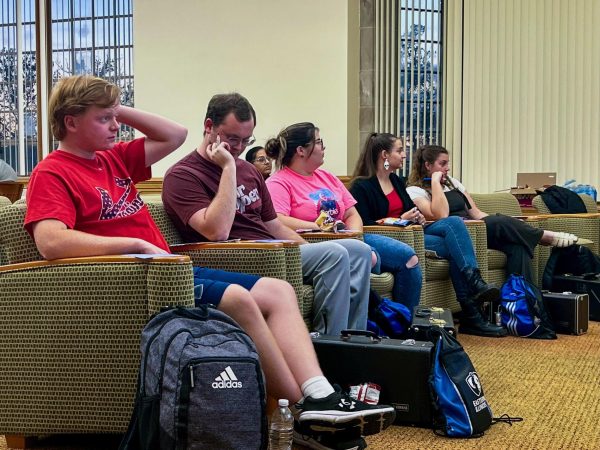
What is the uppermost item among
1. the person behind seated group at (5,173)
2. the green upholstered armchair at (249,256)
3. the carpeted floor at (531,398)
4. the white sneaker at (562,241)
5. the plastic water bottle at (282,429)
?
the person behind seated group at (5,173)

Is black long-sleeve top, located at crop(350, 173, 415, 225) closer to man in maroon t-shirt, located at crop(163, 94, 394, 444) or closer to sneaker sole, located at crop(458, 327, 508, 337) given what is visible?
sneaker sole, located at crop(458, 327, 508, 337)

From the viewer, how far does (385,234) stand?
3.91m

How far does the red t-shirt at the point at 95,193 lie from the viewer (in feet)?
6.81

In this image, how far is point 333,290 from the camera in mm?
2846

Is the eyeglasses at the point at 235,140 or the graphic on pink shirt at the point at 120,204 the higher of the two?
the eyeglasses at the point at 235,140

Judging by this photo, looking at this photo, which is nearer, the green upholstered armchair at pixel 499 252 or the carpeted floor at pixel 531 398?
the carpeted floor at pixel 531 398

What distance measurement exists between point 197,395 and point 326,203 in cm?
193

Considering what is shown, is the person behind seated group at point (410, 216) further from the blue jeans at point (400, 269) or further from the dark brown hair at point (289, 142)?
the dark brown hair at point (289, 142)

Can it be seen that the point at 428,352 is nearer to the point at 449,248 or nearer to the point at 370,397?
the point at 370,397

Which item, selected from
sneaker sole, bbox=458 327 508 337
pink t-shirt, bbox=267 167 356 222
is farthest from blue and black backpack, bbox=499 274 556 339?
pink t-shirt, bbox=267 167 356 222

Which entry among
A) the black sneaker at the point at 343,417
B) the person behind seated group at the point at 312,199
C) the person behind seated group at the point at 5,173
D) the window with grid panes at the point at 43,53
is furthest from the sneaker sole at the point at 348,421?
the window with grid panes at the point at 43,53

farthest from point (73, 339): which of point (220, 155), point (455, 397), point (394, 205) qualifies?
point (394, 205)

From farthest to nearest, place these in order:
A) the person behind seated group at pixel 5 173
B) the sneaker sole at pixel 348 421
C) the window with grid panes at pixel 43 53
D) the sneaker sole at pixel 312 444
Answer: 1. the window with grid panes at pixel 43 53
2. the person behind seated group at pixel 5 173
3. the sneaker sole at pixel 312 444
4. the sneaker sole at pixel 348 421

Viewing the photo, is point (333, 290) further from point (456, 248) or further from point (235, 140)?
point (456, 248)
